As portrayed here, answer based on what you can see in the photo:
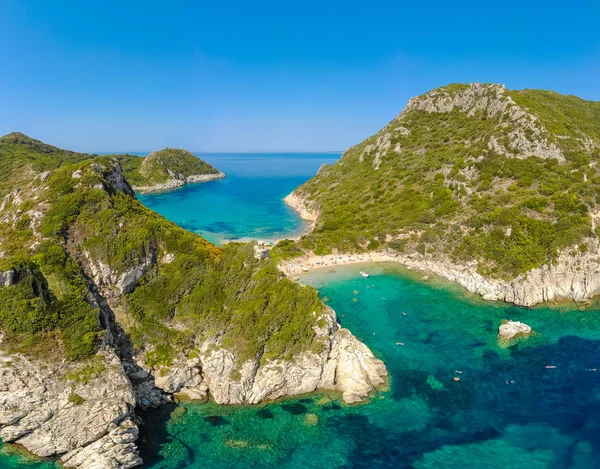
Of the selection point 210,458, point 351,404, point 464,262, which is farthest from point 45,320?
point 464,262

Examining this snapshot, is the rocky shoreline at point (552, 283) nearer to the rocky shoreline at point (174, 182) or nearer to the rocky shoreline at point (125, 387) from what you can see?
the rocky shoreline at point (125, 387)

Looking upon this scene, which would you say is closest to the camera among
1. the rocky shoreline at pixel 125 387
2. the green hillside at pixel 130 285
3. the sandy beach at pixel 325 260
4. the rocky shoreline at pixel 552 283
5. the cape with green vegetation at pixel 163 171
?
the rocky shoreline at pixel 125 387

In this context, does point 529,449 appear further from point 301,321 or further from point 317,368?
point 301,321

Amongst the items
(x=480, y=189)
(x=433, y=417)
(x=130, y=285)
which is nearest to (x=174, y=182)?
(x=480, y=189)

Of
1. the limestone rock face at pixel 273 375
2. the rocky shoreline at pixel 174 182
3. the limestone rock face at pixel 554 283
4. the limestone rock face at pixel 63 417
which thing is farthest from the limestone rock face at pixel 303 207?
the rocky shoreline at pixel 174 182

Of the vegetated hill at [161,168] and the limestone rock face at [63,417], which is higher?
the vegetated hill at [161,168]

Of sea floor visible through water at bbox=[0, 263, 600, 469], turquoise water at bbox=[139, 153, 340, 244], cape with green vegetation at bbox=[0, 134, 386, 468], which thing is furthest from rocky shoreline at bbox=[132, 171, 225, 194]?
sea floor visible through water at bbox=[0, 263, 600, 469]
